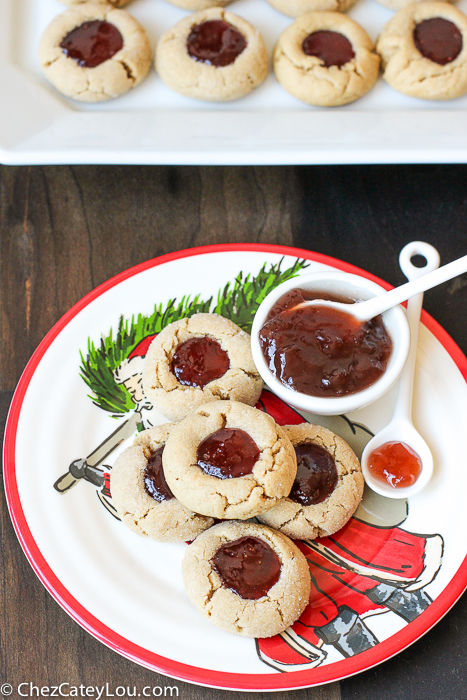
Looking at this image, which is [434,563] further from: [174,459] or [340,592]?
[174,459]

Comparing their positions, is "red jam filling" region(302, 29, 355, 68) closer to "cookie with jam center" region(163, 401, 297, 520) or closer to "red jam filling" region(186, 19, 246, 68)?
"red jam filling" region(186, 19, 246, 68)

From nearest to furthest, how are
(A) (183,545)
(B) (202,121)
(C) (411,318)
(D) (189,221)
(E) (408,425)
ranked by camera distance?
1. (A) (183,545)
2. (E) (408,425)
3. (C) (411,318)
4. (B) (202,121)
5. (D) (189,221)

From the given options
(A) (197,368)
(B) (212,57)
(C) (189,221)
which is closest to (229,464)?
(A) (197,368)

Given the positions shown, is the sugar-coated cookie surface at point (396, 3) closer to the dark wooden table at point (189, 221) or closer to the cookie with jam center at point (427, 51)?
the cookie with jam center at point (427, 51)

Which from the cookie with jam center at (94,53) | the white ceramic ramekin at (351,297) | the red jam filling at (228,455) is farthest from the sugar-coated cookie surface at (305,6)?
the red jam filling at (228,455)

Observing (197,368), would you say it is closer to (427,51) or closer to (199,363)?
(199,363)
